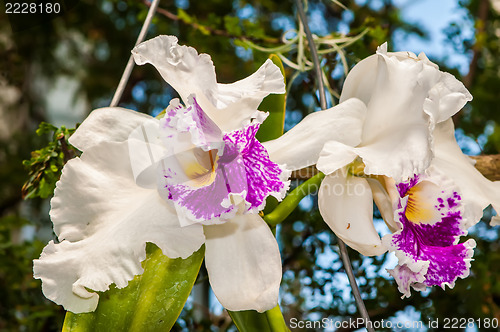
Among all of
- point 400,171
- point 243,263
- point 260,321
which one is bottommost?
point 260,321

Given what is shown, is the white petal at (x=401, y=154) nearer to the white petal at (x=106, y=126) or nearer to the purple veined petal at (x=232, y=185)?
the purple veined petal at (x=232, y=185)

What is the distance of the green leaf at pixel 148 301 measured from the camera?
585mm

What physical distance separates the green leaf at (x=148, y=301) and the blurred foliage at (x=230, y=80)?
0.28m

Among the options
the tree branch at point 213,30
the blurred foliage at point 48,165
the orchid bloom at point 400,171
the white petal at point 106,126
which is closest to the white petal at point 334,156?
the orchid bloom at point 400,171

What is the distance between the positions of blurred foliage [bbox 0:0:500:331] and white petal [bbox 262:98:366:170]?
386mm

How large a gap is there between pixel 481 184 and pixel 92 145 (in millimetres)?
461

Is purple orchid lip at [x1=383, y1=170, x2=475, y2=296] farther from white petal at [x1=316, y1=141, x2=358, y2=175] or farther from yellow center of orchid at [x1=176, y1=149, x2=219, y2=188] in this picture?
yellow center of orchid at [x1=176, y1=149, x2=219, y2=188]

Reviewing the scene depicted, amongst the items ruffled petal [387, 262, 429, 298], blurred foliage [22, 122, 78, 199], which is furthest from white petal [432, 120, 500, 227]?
blurred foliage [22, 122, 78, 199]

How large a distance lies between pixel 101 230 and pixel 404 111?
1.12ft

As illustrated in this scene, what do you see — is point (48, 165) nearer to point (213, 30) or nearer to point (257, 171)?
point (257, 171)

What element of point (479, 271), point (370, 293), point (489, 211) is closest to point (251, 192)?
point (370, 293)

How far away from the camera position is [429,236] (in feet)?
1.91

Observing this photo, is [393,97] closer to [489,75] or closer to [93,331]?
[93,331]

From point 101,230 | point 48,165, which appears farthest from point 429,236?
point 48,165
